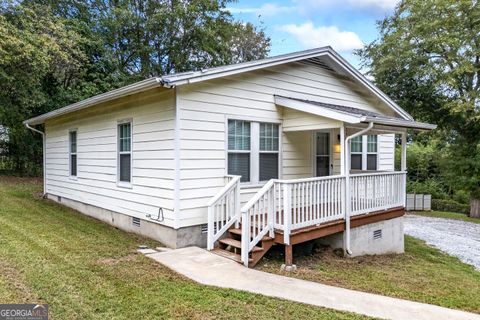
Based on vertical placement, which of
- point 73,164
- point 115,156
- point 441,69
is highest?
point 441,69

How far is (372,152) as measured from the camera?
10.1 meters

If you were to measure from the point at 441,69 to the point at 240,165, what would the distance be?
12652mm

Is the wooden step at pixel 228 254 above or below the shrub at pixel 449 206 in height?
above

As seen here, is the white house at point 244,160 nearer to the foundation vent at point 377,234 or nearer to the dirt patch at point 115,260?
the foundation vent at point 377,234

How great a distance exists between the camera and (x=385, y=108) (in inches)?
419

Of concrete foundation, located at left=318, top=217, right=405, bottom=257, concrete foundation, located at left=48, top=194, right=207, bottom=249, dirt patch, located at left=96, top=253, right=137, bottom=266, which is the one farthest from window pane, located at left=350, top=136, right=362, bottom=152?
dirt patch, located at left=96, top=253, right=137, bottom=266

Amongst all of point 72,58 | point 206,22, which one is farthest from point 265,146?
point 206,22

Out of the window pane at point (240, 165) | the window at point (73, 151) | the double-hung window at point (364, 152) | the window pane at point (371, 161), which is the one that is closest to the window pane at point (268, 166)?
the window pane at point (240, 165)

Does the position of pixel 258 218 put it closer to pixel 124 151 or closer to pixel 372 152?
pixel 124 151

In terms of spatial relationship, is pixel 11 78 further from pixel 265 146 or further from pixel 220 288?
pixel 220 288

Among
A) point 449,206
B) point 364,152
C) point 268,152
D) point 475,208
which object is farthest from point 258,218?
point 449,206

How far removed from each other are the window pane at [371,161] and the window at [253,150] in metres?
3.59

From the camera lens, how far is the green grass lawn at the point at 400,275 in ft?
16.4

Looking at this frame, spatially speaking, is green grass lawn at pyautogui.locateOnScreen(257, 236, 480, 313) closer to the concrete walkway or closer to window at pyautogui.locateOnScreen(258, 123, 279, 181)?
the concrete walkway
